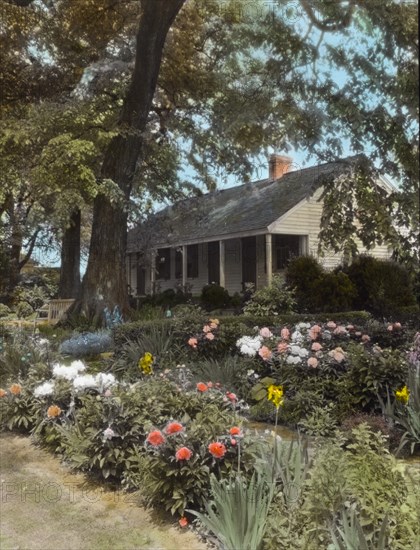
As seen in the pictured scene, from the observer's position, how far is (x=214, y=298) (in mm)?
19781

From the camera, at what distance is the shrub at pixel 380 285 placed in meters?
15.7

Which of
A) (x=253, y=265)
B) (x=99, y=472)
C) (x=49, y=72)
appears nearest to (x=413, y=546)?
(x=99, y=472)

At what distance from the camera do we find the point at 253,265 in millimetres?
23734

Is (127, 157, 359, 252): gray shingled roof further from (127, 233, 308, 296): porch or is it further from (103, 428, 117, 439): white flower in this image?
(103, 428, 117, 439): white flower

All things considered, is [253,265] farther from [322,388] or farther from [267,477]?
[267,477]

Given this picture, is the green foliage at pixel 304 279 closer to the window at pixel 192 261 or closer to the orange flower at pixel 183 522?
the window at pixel 192 261

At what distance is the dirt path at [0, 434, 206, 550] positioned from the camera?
2984mm

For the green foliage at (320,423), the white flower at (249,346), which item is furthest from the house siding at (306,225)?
the green foliage at (320,423)

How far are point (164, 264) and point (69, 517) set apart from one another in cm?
2678

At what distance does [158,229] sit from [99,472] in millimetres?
14905

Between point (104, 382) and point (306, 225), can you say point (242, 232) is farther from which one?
point (104, 382)

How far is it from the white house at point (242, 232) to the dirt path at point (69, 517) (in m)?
14.4

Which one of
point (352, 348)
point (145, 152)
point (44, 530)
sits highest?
point (145, 152)

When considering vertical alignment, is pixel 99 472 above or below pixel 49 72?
below
